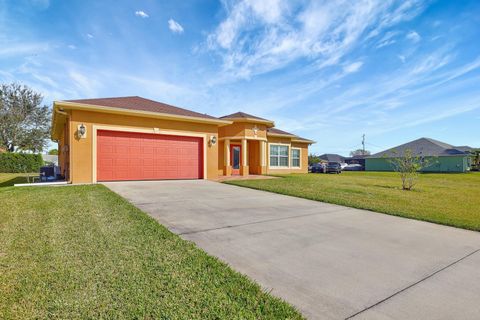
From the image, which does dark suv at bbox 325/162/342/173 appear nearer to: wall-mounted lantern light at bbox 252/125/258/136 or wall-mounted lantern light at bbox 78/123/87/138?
wall-mounted lantern light at bbox 252/125/258/136

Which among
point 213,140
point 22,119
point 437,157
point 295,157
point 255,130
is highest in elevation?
point 22,119

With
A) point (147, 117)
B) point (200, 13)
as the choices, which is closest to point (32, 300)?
point (147, 117)

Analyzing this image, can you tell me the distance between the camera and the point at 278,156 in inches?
863

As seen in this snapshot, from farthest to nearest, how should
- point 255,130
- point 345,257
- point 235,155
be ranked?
point 235,155, point 255,130, point 345,257

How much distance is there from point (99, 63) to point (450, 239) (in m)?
A: 14.7

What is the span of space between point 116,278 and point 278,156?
65.9 ft

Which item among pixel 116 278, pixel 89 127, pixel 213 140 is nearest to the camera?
pixel 116 278

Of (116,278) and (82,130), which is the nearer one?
(116,278)

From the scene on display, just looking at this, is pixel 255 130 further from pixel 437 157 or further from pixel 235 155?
pixel 437 157

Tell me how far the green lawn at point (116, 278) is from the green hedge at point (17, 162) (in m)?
28.3

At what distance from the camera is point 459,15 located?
27.7 feet

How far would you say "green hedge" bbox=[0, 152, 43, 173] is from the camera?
24438 millimetres

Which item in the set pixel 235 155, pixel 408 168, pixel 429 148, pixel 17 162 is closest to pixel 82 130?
pixel 235 155

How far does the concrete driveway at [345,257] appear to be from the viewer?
7.68 feet
